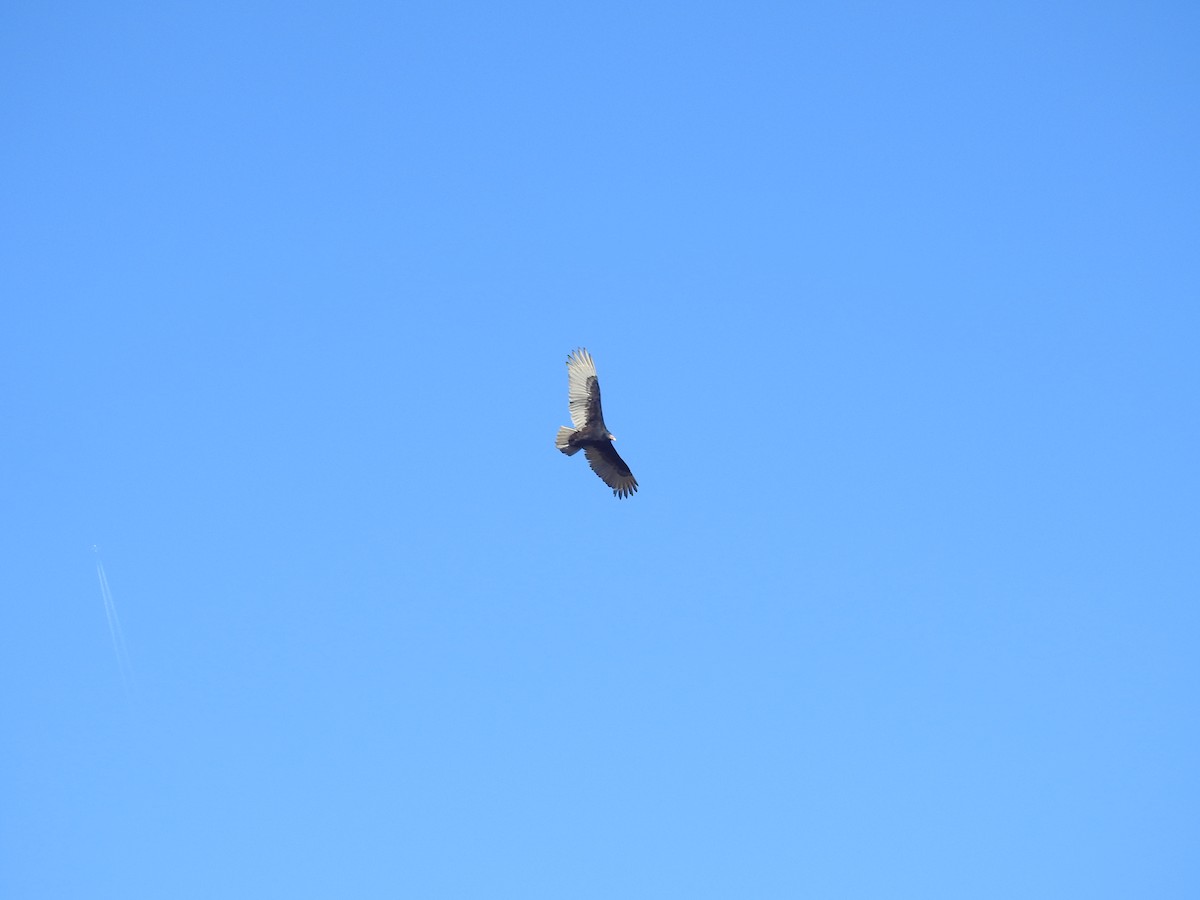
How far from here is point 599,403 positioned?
85375 mm

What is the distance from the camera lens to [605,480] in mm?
88750

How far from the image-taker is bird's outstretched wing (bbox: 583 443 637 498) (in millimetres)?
87500

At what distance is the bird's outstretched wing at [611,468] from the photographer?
3445 inches

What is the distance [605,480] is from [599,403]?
427cm

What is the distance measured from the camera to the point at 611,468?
88.5 m
